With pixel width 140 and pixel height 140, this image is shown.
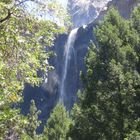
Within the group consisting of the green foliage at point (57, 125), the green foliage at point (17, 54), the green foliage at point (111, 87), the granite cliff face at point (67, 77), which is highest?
the granite cliff face at point (67, 77)

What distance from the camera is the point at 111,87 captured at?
84.2 ft

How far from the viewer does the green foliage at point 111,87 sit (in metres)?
24.6

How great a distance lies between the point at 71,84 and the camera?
4018 inches

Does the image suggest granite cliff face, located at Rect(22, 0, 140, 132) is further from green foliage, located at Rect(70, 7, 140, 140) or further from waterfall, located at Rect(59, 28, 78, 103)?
green foliage, located at Rect(70, 7, 140, 140)

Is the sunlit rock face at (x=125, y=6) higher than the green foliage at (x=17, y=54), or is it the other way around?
the sunlit rock face at (x=125, y=6)

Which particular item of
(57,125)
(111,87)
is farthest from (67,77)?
(111,87)

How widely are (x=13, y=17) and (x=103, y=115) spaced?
15845 mm

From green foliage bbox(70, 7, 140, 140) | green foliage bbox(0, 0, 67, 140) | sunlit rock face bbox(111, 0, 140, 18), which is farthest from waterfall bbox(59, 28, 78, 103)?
green foliage bbox(0, 0, 67, 140)

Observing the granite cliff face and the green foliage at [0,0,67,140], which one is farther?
the granite cliff face

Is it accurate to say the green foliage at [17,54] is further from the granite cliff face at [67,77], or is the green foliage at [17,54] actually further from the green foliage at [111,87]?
the granite cliff face at [67,77]

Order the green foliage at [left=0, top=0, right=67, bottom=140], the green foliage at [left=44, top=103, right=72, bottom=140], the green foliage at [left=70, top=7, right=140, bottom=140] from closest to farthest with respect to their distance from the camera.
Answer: the green foliage at [left=0, top=0, right=67, bottom=140] → the green foliage at [left=70, top=7, right=140, bottom=140] → the green foliage at [left=44, top=103, right=72, bottom=140]

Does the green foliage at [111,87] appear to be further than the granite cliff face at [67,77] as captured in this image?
No

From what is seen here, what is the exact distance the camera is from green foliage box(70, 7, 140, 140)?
24.6m

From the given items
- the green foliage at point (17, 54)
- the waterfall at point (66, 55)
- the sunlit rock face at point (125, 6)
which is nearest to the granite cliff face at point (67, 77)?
the sunlit rock face at point (125, 6)
